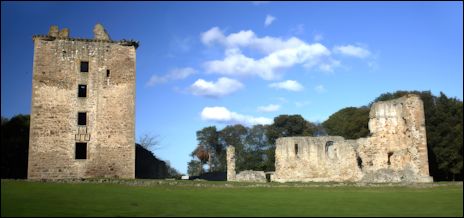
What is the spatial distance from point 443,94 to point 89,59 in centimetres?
2949

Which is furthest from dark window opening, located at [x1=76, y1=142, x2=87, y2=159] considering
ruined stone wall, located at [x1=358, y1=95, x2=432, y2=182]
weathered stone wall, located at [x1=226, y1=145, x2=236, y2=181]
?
ruined stone wall, located at [x1=358, y1=95, x2=432, y2=182]

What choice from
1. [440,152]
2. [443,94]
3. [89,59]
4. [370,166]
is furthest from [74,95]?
[443,94]

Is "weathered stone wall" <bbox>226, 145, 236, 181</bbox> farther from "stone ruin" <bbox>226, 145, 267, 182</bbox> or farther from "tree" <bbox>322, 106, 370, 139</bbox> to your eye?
"tree" <bbox>322, 106, 370, 139</bbox>

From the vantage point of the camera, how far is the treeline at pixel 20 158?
31900mm

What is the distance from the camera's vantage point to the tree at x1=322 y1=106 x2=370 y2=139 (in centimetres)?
4662

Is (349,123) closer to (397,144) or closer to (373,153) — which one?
(373,153)

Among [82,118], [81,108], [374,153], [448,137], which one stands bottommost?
[374,153]

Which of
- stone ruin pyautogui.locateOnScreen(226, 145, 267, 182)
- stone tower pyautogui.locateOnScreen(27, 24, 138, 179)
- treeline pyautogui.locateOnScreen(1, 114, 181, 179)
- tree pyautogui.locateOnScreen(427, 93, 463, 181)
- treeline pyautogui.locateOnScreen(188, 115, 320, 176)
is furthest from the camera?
treeline pyautogui.locateOnScreen(188, 115, 320, 176)

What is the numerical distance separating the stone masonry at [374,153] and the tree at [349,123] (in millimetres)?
17543

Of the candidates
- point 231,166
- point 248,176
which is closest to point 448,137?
point 248,176

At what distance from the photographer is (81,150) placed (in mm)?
26078

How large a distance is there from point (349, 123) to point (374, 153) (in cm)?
2055

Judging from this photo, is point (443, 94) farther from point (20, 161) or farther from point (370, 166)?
point (20, 161)

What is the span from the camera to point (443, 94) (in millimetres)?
40750
